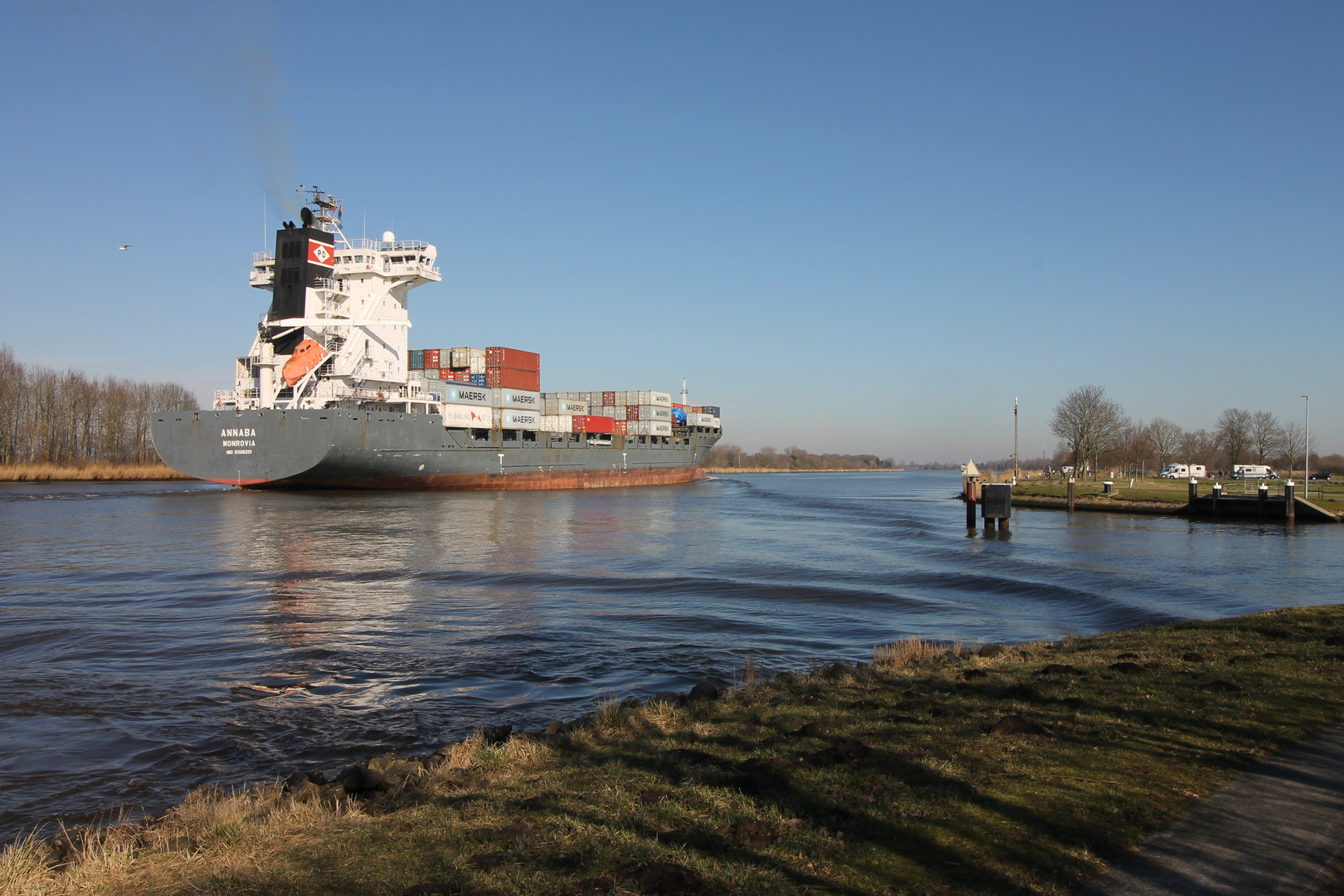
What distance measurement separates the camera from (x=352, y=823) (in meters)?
4.84

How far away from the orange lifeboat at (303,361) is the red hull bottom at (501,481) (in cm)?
573

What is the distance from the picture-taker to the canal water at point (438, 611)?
808 cm

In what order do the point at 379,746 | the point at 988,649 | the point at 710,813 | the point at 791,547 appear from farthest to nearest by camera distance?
1. the point at 791,547
2. the point at 988,649
3. the point at 379,746
4. the point at 710,813

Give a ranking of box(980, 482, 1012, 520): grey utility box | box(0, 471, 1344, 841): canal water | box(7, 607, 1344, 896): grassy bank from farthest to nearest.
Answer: box(980, 482, 1012, 520): grey utility box < box(0, 471, 1344, 841): canal water < box(7, 607, 1344, 896): grassy bank

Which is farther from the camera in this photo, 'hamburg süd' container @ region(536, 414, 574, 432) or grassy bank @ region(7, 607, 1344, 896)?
'hamburg süd' container @ region(536, 414, 574, 432)

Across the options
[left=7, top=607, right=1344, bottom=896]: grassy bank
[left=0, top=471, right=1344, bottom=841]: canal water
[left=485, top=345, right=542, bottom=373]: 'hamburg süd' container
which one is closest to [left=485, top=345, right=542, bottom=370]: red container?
[left=485, top=345, right=542, bottom=373]: 'hamburg süd' container

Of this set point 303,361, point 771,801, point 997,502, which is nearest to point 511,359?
point 303,361

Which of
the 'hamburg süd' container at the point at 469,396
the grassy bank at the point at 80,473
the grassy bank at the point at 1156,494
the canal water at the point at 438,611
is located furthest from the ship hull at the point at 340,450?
the grassy bank at the point at 1156,494

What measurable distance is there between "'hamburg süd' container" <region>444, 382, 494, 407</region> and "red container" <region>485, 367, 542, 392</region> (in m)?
1.86

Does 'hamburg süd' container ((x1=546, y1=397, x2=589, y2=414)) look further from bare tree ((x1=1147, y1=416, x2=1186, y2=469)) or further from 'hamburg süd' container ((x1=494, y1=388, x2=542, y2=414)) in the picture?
bare tree ((x1=1147, y1=416, x2=1186, y2=469))

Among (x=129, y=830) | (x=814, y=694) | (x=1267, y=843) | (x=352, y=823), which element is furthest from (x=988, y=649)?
(x=129, y=830)

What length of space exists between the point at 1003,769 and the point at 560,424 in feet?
188

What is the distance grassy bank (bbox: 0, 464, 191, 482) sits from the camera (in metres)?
67.2

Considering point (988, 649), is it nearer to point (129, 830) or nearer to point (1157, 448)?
point (129, 830)
